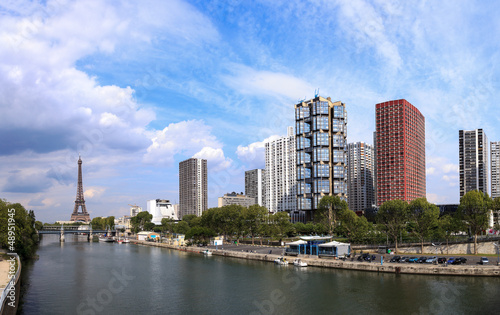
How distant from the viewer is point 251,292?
57562mm

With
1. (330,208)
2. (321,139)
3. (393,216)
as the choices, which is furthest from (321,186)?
(393,216)

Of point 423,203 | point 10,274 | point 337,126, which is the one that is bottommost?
point 10,274

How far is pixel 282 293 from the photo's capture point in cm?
5588

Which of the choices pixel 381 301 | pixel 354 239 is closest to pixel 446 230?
pixel 354 239

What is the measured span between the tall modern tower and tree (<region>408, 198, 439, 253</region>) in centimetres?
7187

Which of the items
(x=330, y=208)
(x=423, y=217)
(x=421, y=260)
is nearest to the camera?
(x=421, y=260)

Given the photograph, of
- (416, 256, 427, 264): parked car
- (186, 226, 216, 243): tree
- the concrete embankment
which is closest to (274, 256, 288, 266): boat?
the concrete embankment

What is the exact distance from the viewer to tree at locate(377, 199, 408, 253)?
94688 millimetres

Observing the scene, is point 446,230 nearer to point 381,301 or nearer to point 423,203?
point 423,203

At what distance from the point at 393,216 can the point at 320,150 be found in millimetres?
71511

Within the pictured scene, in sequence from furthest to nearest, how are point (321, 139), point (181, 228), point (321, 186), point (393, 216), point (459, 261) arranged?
point (181, 228)
point (321, 139)
point (321, 186)
point (393, 216)
point (459, 261)

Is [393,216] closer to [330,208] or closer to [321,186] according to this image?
[330,208]

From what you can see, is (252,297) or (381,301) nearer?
(381,301)

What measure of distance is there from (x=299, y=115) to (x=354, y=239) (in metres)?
84.4
